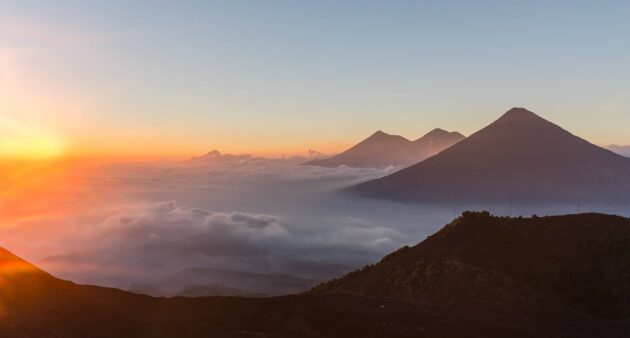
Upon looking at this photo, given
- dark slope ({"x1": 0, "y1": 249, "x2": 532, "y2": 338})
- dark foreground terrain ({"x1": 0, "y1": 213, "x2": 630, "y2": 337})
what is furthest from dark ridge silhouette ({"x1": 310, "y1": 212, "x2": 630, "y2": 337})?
dark slope ({"x1": 0, "y1": 249, "x2": 532, "y2": 338})

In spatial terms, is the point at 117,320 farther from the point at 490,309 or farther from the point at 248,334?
the point at 490,309

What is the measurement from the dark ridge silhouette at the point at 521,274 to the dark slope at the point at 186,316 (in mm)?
6088

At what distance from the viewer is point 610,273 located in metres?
42.4

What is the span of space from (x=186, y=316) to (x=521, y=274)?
29.3 m

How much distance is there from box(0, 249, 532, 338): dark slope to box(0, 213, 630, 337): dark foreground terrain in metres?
0.07

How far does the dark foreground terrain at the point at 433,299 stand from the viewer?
964 inches

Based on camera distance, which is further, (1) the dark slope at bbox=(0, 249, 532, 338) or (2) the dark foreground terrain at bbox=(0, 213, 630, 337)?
(2) the dark foreground terrain at bbox=(0, 213, 630, 337)

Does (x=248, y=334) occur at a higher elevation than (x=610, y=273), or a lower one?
lower

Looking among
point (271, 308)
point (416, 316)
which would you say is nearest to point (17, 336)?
point (271, 308)

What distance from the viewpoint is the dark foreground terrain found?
2448 cm

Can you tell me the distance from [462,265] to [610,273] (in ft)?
43.6

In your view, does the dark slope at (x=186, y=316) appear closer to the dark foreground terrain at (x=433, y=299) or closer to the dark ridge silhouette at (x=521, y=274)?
the dark foreground terrain at (x=433, y=299)

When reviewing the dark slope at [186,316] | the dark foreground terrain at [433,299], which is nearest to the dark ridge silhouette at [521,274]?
the dark foreground terrain at [433,299]

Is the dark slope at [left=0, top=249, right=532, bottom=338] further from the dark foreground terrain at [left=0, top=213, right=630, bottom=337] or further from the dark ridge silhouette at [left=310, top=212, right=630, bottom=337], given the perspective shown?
the dark ridge silhouette at [left=310, top=212, right=630, bottom=337]
